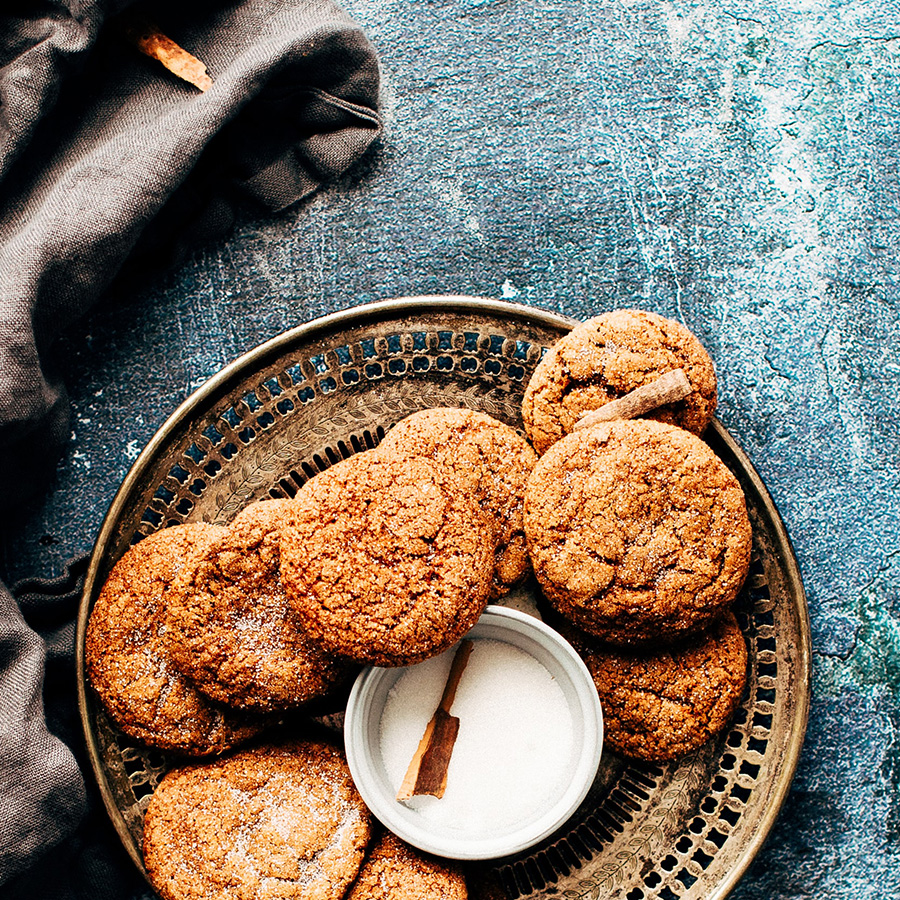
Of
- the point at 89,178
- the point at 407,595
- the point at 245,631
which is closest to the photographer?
the point at 407,595

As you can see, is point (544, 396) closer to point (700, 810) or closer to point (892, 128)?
point (700, 810)

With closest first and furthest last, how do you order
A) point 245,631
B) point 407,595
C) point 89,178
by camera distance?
point 407,595 < point 245,631 < point 89,178

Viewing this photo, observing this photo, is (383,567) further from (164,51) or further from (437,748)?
(164,51)

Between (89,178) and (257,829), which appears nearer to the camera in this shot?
(257,829)

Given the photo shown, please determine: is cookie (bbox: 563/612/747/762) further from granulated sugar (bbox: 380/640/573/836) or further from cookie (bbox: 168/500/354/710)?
cookie (bbox: 168/500/354/710)

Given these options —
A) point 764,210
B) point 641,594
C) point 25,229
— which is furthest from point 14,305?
point 764,210

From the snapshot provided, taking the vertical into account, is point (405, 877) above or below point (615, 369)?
below

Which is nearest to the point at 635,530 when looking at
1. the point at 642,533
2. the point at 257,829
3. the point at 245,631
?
the point at 642,533
